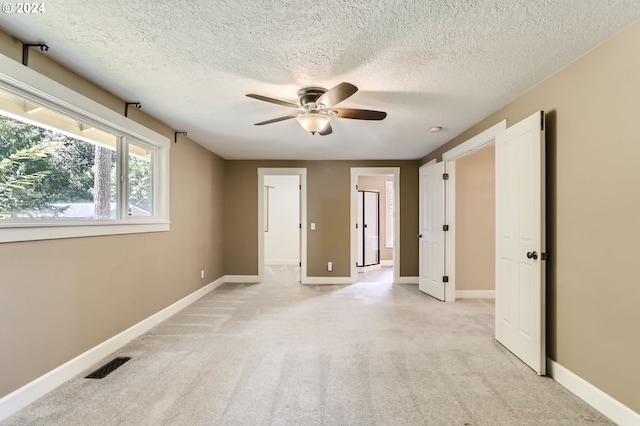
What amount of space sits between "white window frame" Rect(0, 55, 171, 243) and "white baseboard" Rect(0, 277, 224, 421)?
3.07 feet

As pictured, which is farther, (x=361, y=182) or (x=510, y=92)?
(x=361, y=182)

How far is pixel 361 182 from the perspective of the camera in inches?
287

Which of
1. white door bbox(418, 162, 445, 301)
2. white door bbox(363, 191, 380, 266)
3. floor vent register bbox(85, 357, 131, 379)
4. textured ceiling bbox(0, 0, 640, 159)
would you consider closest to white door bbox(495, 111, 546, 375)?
textured ceiling bbox(0, 0, 640, 159)

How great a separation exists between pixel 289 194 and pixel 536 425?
6.44 metres

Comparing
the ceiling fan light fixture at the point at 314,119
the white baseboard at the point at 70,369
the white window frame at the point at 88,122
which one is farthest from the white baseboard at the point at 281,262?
the ceiling fan light fixture at the point at 314,119

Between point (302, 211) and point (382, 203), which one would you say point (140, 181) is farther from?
point (382, 203)

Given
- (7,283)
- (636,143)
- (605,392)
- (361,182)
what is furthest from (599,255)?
(361,182)

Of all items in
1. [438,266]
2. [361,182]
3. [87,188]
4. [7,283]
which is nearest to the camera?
[7,283]

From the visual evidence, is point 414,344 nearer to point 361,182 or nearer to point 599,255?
point 599,255

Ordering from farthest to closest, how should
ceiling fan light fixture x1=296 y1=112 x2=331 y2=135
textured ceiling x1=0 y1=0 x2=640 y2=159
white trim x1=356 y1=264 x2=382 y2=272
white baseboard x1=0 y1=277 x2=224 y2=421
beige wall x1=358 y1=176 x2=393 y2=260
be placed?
beige wall x1=358 y1=176 x2=393 y2=260 → white trim x1=356 y1=264 x2=382 y2=272 → ceiling fan light fixture x1=296 y1=112 x2=331 y2=135 → white baseboard x1=0 y1=277 x2=224 y2=421 → textured ceiling x1=0 y1=0 x2=640 y2=159

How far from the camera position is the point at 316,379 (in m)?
2.16

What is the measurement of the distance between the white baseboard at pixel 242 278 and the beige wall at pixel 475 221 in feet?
11.4

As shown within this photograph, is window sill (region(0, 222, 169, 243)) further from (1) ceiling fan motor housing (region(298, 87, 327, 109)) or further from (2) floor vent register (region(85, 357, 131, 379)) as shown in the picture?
(1) ceiling fan motor housing (region(298, 87, 327, 109))

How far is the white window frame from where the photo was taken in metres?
1.77
